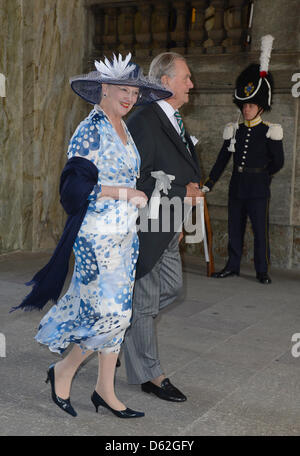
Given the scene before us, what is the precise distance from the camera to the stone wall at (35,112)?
780 centimetres

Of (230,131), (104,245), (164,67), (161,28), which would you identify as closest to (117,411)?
(104,245)

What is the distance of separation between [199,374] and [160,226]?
3.52 feet

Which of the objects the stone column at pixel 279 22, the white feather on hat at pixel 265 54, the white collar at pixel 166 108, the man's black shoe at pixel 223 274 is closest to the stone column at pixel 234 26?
the stone column at pixel 279 22

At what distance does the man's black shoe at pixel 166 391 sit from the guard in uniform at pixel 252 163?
126 inches

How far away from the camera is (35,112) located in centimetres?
798

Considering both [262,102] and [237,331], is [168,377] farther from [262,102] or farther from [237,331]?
[262,102]

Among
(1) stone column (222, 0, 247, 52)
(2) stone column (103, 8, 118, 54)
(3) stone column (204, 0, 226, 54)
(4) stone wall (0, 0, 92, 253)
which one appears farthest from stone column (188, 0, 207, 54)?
(4) stone wall (0, 0, 92, 253)

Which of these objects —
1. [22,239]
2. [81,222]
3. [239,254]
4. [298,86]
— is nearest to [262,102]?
[298,86]

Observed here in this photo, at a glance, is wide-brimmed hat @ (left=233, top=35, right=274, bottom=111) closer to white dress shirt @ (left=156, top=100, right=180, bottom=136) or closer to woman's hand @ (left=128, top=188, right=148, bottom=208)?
white dress shirt @ (left=156, top=100, right=180, bottom=136)

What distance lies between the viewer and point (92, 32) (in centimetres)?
873

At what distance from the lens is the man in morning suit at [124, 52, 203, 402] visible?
12.6 ft

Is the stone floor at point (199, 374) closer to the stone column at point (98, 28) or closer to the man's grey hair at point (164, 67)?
the man's grey hair at point (164, 67)

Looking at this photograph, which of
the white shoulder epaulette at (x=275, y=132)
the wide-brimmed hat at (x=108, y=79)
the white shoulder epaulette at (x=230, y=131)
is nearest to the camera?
the wide-brimmed hat at (x=108, y=79)

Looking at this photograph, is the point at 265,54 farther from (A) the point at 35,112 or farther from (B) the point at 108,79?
(B) the point at 108,79
